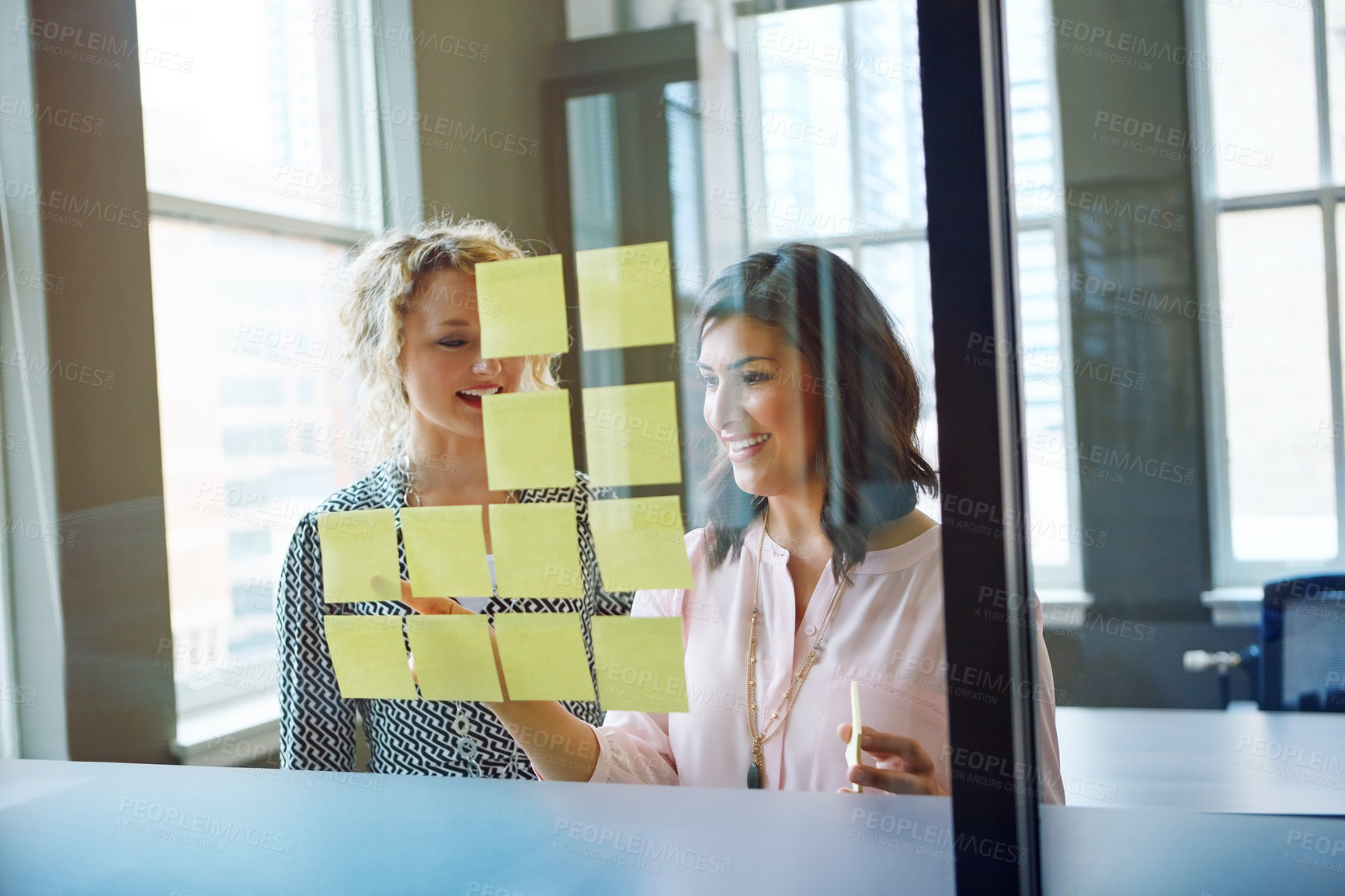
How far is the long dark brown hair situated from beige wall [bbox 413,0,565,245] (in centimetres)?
27

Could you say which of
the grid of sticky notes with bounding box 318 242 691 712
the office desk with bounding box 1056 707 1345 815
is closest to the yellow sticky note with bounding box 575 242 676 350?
the grid of sticky notes with bounding box 318 242 691 712

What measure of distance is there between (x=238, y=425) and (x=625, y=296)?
22.0 inches

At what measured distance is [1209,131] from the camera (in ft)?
3.79

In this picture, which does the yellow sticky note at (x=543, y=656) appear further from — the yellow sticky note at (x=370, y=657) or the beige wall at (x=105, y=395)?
the beige wall at (x=105, y=395)

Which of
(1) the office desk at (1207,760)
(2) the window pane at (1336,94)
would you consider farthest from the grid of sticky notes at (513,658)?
(2) the window pane at (1336,94)

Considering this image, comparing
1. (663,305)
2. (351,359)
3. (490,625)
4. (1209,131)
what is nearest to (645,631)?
(490,625)

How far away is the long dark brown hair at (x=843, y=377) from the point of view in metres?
1.06

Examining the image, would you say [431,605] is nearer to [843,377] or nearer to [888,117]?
[843,377]

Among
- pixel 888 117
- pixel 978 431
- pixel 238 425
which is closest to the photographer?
pixel 978 431

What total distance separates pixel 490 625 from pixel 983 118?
789 millimetres

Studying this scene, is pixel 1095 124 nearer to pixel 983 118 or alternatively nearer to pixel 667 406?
pixel 983 118

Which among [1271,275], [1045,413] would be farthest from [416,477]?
[1271,275]

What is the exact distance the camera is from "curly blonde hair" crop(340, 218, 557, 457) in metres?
1.22

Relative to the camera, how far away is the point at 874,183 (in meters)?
1.08
